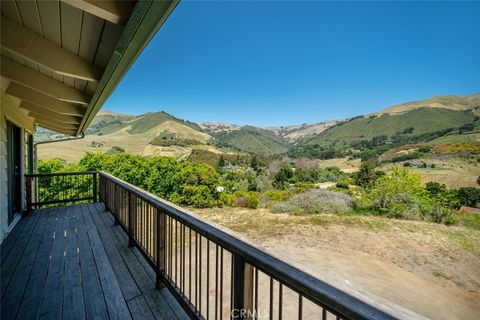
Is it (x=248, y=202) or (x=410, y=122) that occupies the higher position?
(x=410, y=122)

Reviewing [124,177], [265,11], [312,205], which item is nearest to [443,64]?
[265,11]

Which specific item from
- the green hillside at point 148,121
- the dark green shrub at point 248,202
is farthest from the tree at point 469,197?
the green hillside at point 148,121

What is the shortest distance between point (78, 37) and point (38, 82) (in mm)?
1500

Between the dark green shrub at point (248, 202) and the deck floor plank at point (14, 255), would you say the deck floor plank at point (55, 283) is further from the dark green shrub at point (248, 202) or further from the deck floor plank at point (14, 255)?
the dark green shrub at point (248, 202)

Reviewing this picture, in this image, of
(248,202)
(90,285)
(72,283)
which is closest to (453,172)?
(248,202)

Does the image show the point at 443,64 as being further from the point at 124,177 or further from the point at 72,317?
the point at 72,317

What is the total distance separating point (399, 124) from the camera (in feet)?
197

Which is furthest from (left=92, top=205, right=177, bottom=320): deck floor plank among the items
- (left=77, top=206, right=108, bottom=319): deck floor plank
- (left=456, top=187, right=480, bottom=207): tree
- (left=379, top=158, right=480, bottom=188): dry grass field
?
(left=379, top=158, right=480, bottom=188): dry grass field

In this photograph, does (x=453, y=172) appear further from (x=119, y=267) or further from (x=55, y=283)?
(x=55, y=283)

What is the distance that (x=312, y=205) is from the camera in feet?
39.0

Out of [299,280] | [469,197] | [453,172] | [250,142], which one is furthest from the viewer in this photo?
[250,142]

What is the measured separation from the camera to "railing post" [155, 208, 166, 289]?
7.66 feet

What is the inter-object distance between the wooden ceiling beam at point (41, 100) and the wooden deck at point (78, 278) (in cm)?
210

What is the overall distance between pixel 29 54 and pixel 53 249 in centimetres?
274
